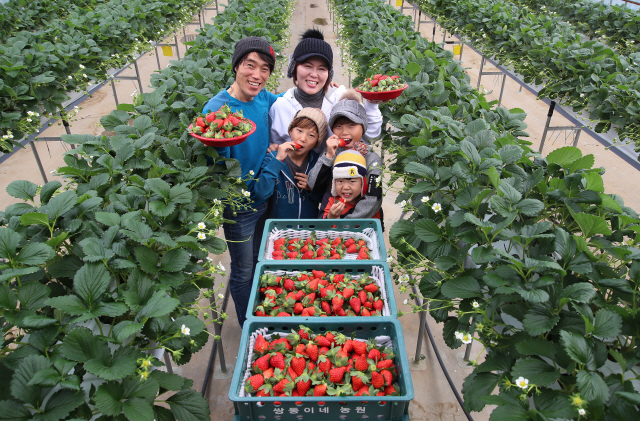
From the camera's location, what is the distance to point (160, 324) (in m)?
1.07

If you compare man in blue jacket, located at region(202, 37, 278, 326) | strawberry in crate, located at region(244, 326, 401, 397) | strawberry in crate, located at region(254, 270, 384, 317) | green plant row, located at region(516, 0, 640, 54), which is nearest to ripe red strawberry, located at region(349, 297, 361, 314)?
strawberry in crate, located at region(254, 270, 384, 317)

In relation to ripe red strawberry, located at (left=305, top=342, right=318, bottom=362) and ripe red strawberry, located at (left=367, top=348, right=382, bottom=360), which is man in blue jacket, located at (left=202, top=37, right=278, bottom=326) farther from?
ripe red strawberry, located at (left=367, top=348, right=382, bottom=360)

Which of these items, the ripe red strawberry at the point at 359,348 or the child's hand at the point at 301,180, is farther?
the child's hand at the point at 301,180

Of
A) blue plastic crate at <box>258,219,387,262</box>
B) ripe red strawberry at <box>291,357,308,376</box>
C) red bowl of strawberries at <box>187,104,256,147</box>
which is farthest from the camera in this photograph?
blue plastic crate at <box>258,219,387,262</box>

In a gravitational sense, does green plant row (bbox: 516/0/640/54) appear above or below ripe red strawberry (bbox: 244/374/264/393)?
above

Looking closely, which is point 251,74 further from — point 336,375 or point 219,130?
point 336,375

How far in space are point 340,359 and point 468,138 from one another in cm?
99

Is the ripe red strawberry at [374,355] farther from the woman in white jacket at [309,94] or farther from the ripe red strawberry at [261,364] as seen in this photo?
the woman in white jacket at [309,94]

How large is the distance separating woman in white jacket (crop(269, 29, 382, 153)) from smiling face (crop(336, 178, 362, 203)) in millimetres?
324

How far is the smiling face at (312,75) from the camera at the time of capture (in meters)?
2.24

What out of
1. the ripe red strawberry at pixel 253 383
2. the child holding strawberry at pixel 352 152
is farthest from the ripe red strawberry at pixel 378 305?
the child holding strawberry at pixel 352 152

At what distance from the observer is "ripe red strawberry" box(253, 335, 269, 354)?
4.17 ft

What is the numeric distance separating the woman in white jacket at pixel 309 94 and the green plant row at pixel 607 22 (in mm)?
3802

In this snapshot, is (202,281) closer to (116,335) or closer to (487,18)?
(116,335)
